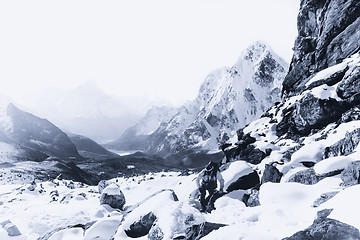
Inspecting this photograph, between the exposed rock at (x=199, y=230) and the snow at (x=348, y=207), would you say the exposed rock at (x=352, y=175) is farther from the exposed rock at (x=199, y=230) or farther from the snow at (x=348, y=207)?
the exposed rock at (x=199, y=230)

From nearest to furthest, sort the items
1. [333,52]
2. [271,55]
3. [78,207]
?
[78,207]
[333,52]
[271,55]

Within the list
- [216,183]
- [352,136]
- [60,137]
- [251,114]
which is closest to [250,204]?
[216,183]

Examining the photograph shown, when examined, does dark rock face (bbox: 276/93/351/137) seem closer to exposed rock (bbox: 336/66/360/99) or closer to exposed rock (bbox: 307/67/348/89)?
exposed rock (bbox: 336/66/360/99)

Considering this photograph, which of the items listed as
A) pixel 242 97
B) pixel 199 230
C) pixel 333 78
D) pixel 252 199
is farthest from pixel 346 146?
pixel 242 97

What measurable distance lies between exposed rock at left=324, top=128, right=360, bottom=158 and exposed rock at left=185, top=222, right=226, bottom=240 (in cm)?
964

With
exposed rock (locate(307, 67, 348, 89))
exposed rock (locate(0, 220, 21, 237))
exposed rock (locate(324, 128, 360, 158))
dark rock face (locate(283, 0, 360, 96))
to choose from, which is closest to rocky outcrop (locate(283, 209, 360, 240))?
exposed rock (locate(324, 128, 360, 158))

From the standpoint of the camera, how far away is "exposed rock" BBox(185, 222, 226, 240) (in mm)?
Result: 9000

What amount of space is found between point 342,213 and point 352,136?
8785 millimetres

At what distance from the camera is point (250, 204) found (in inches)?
498

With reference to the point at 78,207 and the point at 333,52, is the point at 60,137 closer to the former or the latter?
the point at 78,207

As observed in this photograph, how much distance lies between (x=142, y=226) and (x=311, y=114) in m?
17.3

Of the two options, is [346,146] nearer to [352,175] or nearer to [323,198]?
[352,175]

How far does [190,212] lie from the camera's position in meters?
10.7

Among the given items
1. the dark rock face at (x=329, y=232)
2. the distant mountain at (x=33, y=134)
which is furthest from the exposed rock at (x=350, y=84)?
the distant mountain at (x=33, y=134)
